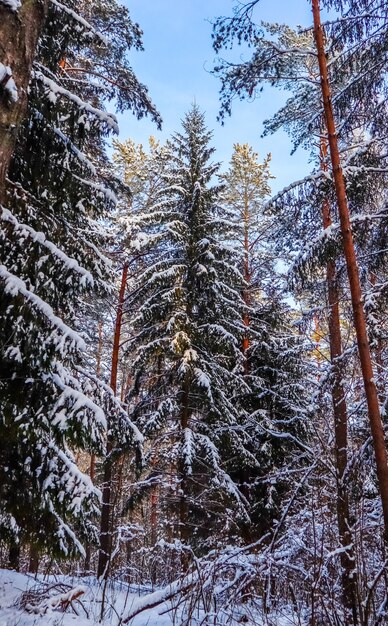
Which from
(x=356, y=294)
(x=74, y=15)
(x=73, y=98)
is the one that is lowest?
(x=356, y=294)

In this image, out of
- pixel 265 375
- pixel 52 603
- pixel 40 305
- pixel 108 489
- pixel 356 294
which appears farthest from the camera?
pixel 265 375

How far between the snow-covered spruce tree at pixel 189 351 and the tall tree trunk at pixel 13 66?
7.61m

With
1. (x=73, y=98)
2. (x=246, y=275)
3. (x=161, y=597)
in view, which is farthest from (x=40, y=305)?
(x=246, y=275)

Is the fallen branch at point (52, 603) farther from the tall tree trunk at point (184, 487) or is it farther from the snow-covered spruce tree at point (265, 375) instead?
the snow-covered spruce tree at point (265, 375)

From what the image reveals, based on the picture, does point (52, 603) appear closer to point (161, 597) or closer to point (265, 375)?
point (161, 597)

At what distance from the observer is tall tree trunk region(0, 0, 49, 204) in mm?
2744

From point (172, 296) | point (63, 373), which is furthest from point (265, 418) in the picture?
point (63, 373)

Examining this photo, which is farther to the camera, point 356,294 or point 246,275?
point 246,275

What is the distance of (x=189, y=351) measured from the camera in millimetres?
10336

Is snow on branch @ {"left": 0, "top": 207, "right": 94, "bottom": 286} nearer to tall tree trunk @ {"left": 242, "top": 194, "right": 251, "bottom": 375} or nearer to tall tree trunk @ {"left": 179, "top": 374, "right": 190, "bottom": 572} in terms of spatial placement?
tall tree trunk @ {"left": 179, "top": 374, "right": 190, "bottom": 572}

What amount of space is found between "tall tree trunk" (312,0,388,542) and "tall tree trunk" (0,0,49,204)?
468 cm

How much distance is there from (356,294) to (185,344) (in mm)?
5421

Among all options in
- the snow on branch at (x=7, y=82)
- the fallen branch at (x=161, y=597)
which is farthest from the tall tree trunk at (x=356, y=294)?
the snow on branch at (x=7, y=82)

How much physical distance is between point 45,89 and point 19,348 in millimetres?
3025
